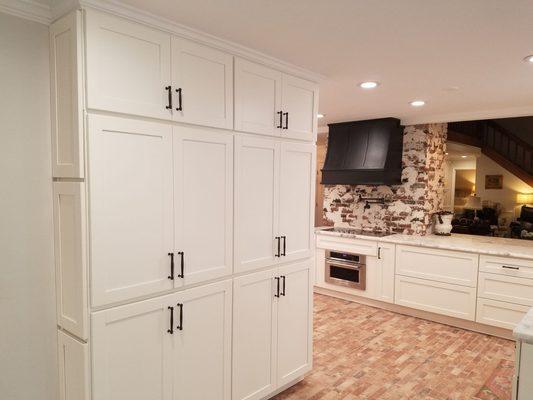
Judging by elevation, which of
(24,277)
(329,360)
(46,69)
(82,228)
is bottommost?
(329,360)

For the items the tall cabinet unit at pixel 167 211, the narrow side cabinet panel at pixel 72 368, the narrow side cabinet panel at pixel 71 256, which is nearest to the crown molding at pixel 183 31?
the tall cabinet unit at pixel 167 211

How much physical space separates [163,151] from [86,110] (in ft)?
1.38

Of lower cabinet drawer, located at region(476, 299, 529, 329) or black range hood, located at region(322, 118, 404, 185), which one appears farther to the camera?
black range hood, located at region(322, 118, 404, 185)

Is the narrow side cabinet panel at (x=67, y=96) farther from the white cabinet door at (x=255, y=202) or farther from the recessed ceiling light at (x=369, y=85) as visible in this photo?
the recessed ceiling light at (x=369, y=85)

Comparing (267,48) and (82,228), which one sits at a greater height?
(267,48)

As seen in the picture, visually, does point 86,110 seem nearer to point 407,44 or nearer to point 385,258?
point 407,44

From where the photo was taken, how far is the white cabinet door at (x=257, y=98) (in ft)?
7.64

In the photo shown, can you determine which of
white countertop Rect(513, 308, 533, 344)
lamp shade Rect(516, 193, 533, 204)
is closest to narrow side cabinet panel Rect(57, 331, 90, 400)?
white countertop Rect(513, 308, 533, 344)

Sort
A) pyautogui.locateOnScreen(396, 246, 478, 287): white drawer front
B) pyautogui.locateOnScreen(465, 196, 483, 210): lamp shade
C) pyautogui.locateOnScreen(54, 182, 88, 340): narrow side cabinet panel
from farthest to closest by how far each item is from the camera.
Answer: pyautogui.locateOnScreen(465, 196, 483, 210): lamp shade
pyautogui.locateOnScreen(396, 246, 478, 287): white drawer front
pyautogui.locateOnScreen(54, 182, 88, 340): narrow side cabinet panel

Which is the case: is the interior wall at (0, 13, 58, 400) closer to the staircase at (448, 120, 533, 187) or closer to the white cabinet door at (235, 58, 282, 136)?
the white cabinet door at (235, 58, 282, 136)

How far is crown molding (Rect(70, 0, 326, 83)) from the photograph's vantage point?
1.70m

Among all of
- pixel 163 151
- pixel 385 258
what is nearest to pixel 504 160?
pixel 385 258

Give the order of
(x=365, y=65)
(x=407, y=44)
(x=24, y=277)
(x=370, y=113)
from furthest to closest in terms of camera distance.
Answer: (x=370, y=113), (x=365, y=65), (x=407, y=44), (x=24, y=277)

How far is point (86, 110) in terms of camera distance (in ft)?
5.51
